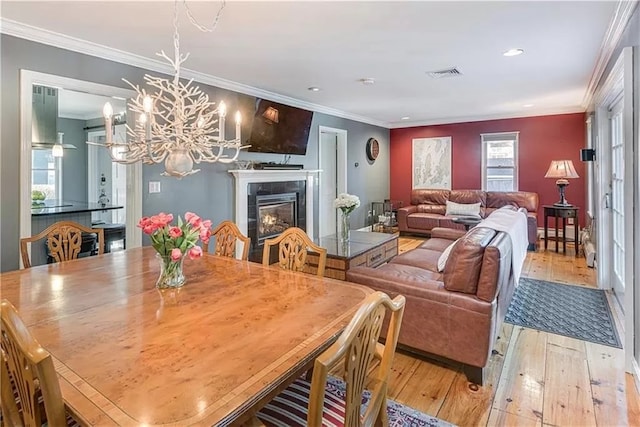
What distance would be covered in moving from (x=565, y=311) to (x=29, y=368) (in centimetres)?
391

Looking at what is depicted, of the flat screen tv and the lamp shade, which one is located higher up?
the flat screen tv

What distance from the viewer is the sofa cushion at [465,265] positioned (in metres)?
2.19

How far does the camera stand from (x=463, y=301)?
2.18 m

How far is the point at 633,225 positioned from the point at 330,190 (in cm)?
494

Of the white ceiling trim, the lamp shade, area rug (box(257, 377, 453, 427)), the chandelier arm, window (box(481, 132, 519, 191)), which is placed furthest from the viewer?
window (box(481, 132, 519, 191))

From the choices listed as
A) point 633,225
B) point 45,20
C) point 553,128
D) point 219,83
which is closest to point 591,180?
point 553,128

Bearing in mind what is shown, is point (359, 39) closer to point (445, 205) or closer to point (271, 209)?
point (271, 209)

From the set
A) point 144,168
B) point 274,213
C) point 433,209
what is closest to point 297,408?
point 144,168

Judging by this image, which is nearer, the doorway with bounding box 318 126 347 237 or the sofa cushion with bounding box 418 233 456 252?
the sofa cushion with bounding box 418 233 456 252

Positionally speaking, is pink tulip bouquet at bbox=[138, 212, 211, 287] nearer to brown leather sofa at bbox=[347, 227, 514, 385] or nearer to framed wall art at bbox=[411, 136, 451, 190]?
brown leather sofa at bbox=[347, 227, 514, 385]

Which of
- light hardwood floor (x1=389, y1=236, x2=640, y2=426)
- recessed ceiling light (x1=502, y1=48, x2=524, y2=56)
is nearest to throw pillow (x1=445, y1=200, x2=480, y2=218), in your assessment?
recessed ceiling light (x1=502, y1=48, x2=524, y2=56)

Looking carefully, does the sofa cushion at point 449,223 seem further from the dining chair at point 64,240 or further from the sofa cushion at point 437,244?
the dining chair at point 64,240

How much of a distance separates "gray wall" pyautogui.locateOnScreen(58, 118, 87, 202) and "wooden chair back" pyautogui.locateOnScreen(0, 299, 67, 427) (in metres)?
6.94

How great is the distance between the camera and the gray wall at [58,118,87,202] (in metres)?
6.67
